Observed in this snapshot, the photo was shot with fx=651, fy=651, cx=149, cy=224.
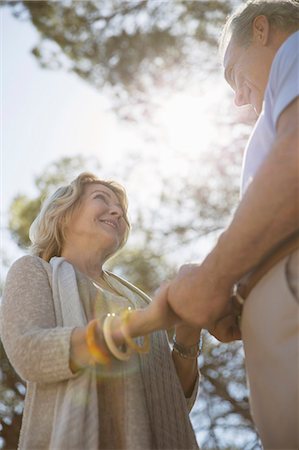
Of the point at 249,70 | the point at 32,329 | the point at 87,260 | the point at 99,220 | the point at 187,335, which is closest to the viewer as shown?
the point at 32,329

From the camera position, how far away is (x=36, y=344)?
207 centimetres

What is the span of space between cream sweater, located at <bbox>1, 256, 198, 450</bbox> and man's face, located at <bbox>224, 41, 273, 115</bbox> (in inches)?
36.5

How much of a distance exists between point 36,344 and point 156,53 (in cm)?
676

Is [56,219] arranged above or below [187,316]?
above

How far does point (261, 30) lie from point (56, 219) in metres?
1.23

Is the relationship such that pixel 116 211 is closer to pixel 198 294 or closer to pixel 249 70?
pixel 249 70

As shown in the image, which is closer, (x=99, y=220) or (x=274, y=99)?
(x=274, y=99)

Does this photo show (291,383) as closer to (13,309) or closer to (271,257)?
(271,257)

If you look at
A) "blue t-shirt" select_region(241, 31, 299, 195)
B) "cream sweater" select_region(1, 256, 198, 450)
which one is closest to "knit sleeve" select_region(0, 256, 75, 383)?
"cream sweater" select_region(1, 256, 198, 450)

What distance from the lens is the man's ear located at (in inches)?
89.1

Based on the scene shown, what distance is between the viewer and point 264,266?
183cm

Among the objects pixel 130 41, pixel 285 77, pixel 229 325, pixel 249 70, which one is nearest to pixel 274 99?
pixel 285 77

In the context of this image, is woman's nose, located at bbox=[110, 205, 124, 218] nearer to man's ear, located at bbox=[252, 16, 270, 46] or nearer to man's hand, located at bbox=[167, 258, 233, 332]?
man's ear, located at bbox=[252, 16, 270, 46]

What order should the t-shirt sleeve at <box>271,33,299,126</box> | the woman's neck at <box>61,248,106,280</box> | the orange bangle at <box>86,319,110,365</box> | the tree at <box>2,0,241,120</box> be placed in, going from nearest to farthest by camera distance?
the t-shirt sleeve at <box>271,33,299,126</box>
the orange bangle at <box>86,319,110,365</box>
the woman's neck at <box>61,248,106,280</box>
the tree at <box>2,0,241,120</box>
